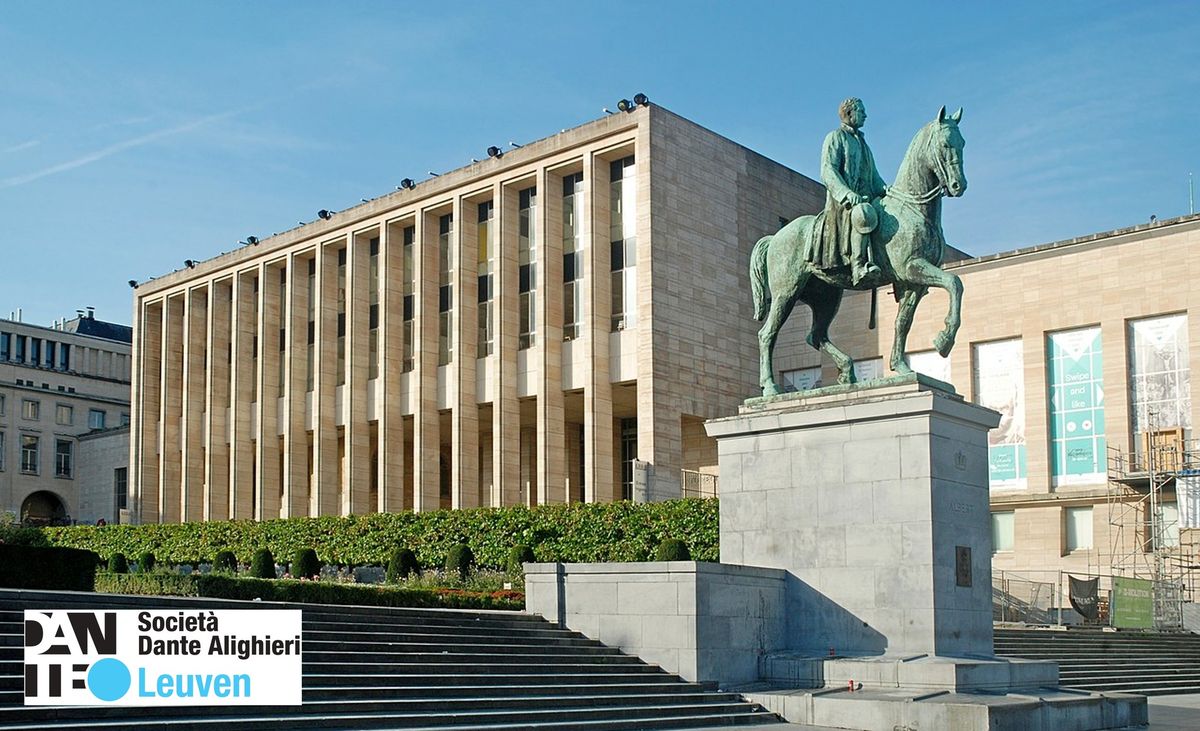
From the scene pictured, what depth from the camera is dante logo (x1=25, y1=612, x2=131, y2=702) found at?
47.6 feet

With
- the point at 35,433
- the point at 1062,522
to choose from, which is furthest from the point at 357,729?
the point at 35,433

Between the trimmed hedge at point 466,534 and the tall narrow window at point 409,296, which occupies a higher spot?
the tall narrow window at point 409,296

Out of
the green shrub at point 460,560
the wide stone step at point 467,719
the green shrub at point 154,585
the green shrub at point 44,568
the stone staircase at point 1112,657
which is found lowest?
the stone staircase at point 1112,657

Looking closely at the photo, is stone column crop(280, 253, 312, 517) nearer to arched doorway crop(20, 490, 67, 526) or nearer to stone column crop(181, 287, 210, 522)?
stone column crop(181, 287, 210, 522)

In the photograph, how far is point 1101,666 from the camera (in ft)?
95.0

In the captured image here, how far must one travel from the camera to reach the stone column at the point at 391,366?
186ft

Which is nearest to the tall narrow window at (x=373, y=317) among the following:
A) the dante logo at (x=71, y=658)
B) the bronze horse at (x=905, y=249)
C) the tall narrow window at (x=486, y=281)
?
the tall narrow window at (x=486, y=281)

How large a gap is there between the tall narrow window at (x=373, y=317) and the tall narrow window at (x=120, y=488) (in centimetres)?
2659

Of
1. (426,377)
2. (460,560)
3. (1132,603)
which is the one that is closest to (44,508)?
(426,377)

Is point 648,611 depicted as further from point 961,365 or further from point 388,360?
point 388,360

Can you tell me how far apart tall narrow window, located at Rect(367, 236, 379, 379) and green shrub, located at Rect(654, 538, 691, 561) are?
940 inches

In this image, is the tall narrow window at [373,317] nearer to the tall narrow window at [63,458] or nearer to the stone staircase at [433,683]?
the stone staircase at [433,683]

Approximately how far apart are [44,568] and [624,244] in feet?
95.5

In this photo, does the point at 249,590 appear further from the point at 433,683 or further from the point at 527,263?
the point at 527,263
